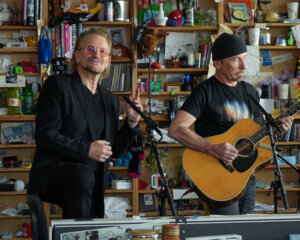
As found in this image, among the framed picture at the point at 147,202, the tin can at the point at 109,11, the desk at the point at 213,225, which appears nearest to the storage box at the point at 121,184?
the framed picture at the point at 147,202

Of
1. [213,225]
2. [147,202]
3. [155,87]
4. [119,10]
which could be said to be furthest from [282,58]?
[213,225]

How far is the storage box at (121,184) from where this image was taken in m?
5.09

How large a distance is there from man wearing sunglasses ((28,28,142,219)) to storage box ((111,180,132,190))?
8.06ft

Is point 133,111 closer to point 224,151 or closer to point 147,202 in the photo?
point 224,151

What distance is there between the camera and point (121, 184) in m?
5.10

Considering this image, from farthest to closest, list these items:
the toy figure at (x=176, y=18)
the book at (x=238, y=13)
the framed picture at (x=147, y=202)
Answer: the book at (x=238, y=13) → the toy figure at (x=176, y=18) → the framed picture at (x=147, y=202)

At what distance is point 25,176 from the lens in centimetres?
523

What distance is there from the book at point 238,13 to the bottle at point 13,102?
236 centimetres

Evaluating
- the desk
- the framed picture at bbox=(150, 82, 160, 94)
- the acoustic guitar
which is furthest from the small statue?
the desk

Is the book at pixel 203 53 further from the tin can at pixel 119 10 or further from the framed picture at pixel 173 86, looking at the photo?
the tin can at pixel 119 10

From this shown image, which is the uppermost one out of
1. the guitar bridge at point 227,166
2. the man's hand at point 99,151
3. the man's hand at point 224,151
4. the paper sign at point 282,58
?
the paper sign at point 282,58

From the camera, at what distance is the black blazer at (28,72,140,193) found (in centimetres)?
232

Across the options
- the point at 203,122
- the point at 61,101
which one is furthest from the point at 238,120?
the point at 61,101

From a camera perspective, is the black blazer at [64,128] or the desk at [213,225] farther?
the black blazer at [64,128]
